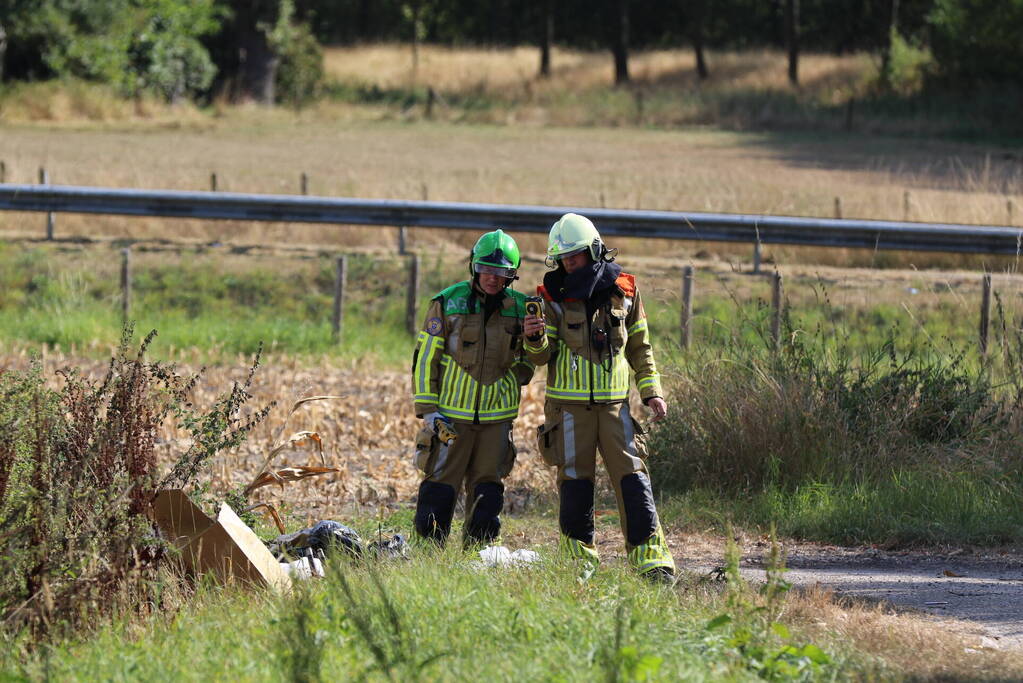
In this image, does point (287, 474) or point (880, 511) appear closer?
point (287, 474)

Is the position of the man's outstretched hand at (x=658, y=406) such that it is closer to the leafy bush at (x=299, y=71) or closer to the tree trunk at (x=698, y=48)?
the leafy bush at (x=299, y=71)

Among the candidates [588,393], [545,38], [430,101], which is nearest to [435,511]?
[588,393]

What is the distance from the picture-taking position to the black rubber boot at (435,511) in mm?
6742

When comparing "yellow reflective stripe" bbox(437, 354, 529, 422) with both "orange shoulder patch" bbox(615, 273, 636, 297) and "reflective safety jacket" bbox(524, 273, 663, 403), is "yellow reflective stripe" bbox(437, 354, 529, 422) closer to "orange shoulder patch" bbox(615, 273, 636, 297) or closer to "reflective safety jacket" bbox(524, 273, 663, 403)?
"reflective safety jacket" bbox(524, 273, 663, 403)

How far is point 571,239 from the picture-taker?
6.52 metres

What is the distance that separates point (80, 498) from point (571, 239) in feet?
8.33

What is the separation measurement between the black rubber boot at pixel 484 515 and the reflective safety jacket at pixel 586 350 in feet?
1.87

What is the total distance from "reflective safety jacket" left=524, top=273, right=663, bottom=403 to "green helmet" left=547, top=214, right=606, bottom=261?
248 mm

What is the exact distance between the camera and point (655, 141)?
36.4 metres

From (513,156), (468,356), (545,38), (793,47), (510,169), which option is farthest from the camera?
(545,38)

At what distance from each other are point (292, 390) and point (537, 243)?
6520mm

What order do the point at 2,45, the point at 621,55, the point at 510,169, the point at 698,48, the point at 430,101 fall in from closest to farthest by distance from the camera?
the point at 510,169 → the point at 2,45 → the point at 430,101 → the point at 621,55 → the point at 698,48

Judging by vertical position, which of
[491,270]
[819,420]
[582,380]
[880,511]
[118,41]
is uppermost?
[118,41]

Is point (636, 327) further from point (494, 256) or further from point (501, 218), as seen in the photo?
point (501, 218)
